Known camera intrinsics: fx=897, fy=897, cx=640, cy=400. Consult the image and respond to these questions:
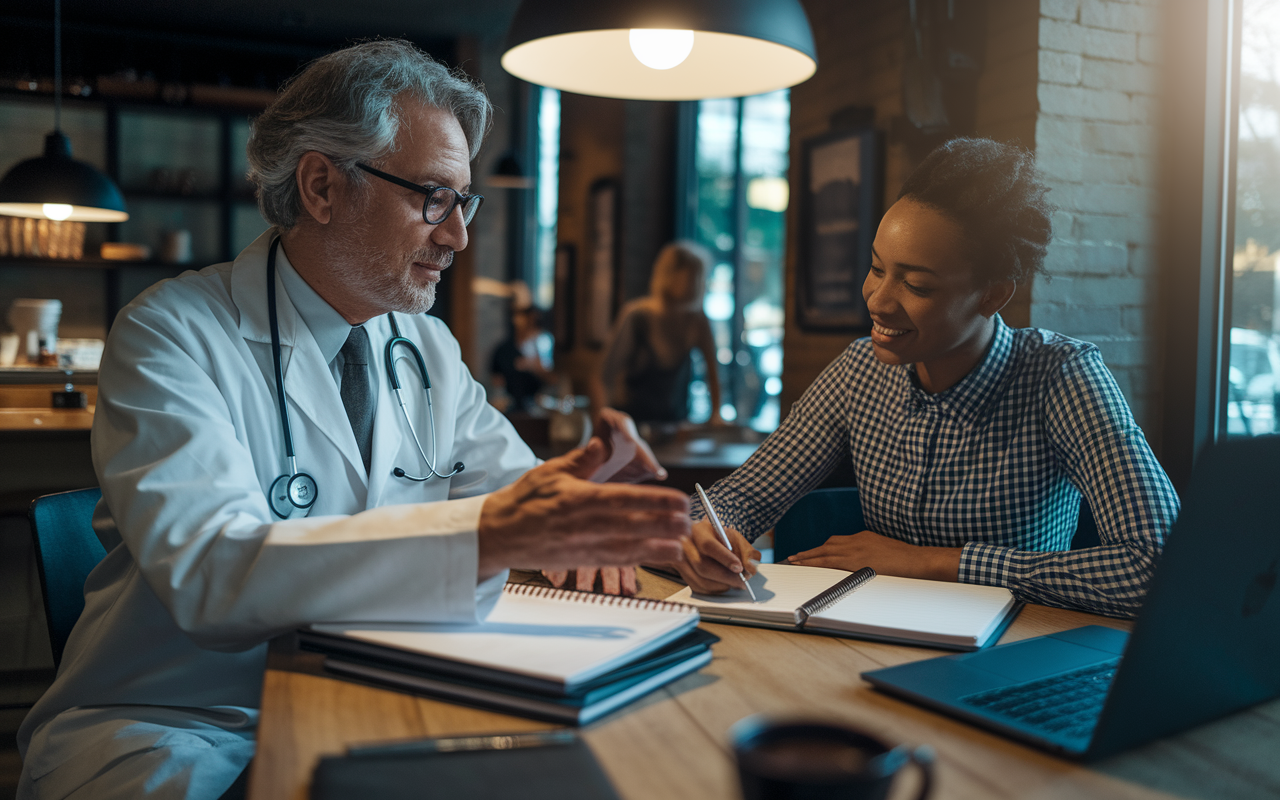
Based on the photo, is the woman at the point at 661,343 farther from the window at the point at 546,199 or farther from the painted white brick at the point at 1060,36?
the window at the point at 546,199

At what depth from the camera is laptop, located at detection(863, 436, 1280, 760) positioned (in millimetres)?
744

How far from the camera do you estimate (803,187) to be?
11.4 ft

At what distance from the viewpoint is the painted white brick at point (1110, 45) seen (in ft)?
7.86

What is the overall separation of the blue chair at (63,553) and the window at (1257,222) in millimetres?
2599

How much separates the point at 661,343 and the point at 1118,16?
2865mm

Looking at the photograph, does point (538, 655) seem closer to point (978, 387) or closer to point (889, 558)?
point (889, 558)

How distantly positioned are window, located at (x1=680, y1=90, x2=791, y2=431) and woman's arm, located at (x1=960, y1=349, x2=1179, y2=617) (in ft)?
14.3

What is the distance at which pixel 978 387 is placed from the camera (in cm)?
160

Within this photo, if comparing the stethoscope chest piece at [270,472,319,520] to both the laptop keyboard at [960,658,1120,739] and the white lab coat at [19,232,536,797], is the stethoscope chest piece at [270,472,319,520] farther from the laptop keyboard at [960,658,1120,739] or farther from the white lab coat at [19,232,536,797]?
the laptop keyboard at [960,658,1120,739]

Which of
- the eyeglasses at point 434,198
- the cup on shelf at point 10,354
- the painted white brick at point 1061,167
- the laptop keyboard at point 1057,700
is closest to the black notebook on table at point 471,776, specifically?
the laptop keyboard at point 1057,700

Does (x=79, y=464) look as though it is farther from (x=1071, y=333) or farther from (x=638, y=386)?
(x=1071, y=333)

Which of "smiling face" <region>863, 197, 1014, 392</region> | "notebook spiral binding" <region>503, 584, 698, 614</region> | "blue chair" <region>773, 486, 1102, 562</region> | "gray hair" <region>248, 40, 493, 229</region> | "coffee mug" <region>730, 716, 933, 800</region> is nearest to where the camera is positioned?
"coffee mug" <region>730, 716, 933, 800</region>

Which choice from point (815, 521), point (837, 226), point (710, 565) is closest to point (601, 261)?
point (837, 226)

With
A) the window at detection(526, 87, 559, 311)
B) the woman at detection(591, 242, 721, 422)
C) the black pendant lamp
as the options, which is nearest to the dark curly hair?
the woman at detection(591, 242, 721, 422)
